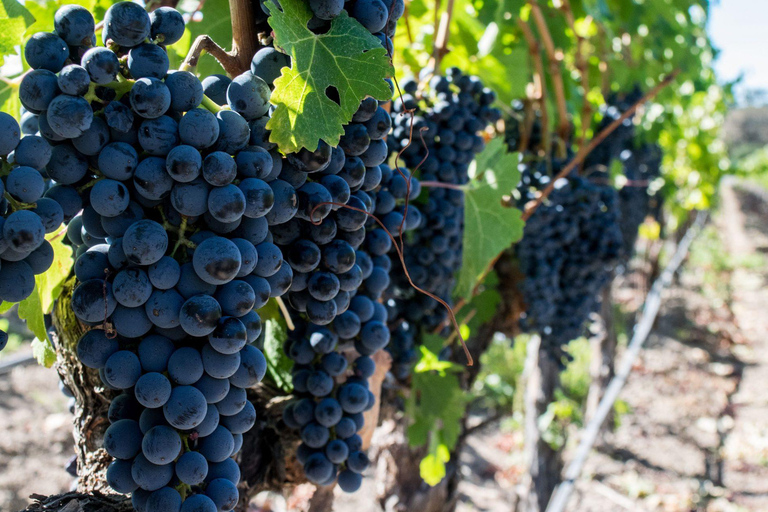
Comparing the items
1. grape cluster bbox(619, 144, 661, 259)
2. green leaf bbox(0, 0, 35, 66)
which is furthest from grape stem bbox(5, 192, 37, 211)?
grape cluster bbox(619, 144, 661, 259)

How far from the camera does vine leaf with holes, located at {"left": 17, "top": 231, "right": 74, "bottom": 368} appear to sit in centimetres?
68

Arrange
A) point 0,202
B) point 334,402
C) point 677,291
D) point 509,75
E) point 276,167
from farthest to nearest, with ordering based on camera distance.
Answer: point 677,291
point 509,75
point 334,402
point 276,167
point 0,202

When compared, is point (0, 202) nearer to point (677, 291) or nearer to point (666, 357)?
point (666, 357)

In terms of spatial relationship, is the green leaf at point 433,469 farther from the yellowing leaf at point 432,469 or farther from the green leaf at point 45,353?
the green leaf at point 45,353

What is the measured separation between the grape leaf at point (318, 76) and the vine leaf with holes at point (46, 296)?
1.10ft

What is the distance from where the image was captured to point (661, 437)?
5.69 metres

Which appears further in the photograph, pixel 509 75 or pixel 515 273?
pixel 515 273

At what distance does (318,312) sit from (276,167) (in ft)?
0.63

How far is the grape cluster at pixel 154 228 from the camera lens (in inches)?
21.3

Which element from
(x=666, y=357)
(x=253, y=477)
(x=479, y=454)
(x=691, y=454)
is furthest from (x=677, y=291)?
(x=253, y=477)

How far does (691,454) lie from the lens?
5477mm

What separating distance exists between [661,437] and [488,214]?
17.7ft

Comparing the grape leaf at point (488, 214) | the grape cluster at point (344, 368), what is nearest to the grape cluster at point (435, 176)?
the grape leaf at point (488, 214)

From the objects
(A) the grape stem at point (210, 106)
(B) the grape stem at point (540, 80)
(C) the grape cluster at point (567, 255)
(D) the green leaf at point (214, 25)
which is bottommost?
(A) the grape stem at point (210, 106)
